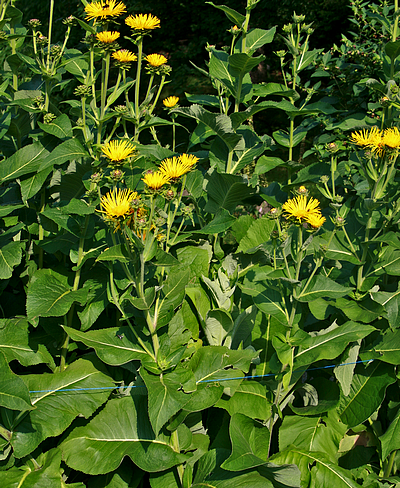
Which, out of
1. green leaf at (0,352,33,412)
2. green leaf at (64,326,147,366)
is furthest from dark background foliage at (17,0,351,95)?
green leaf at (0,352,33,412)

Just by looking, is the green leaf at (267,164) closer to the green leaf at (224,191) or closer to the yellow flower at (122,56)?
the green leaf at (224,191)

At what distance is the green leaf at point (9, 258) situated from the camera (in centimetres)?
215

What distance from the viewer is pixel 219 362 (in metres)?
2.15

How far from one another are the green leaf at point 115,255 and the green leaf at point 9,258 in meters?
0.61

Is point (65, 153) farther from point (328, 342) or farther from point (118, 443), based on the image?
point (328, 342)

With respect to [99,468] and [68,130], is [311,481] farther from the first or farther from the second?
[68,130]

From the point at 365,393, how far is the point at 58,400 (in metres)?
1.42

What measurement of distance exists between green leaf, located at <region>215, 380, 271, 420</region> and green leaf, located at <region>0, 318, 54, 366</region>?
835mm

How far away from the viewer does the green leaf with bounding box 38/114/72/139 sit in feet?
7.28

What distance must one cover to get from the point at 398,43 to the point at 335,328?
1.50 metres

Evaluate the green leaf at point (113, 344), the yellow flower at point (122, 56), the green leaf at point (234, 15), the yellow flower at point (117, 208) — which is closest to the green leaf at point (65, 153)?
the yellow flower at point (117, 208)

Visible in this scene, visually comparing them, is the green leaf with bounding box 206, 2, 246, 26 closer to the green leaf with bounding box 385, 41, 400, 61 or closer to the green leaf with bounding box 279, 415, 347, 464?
the green leaf with bounding box 385, 41, 400, 61

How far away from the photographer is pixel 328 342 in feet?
6.82

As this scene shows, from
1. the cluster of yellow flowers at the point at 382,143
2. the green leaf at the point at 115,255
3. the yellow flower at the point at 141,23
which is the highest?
the yellow flower at the point at 141,23
